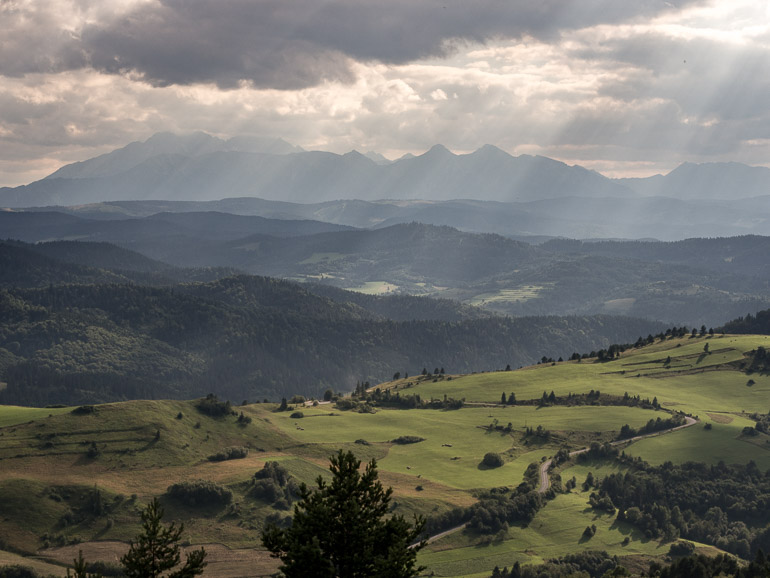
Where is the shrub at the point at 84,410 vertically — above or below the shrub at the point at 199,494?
above

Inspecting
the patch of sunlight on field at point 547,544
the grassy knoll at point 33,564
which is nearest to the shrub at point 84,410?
the grassy knoll at point 33,564

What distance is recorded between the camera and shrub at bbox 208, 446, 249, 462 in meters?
189

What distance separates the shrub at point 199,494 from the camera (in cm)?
16175

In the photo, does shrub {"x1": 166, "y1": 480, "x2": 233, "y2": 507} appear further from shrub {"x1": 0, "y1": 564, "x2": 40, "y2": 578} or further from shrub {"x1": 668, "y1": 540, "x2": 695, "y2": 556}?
shrub {"x1": 668, "y1": 540, "x2": 695, "y2": 556}

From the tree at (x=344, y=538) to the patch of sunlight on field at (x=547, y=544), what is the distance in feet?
348

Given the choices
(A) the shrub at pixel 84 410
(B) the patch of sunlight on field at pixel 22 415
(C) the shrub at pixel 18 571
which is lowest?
(C) the shrub at pixel 18 571

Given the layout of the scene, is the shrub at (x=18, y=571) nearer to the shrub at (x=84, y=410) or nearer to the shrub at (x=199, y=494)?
the shrub at (x=199, y=494)

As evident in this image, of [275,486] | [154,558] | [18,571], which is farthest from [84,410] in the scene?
[154,558]

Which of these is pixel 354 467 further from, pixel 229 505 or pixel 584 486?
pixel 584 486

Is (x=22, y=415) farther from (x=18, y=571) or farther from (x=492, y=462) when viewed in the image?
(x=492, y=462)

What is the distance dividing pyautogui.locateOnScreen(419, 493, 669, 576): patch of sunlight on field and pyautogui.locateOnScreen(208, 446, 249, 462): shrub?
2487 inches

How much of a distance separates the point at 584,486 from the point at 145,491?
347 feet

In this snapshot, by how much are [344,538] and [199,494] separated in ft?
436

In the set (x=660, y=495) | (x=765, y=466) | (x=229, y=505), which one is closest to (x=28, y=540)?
(x=229, y=505)
